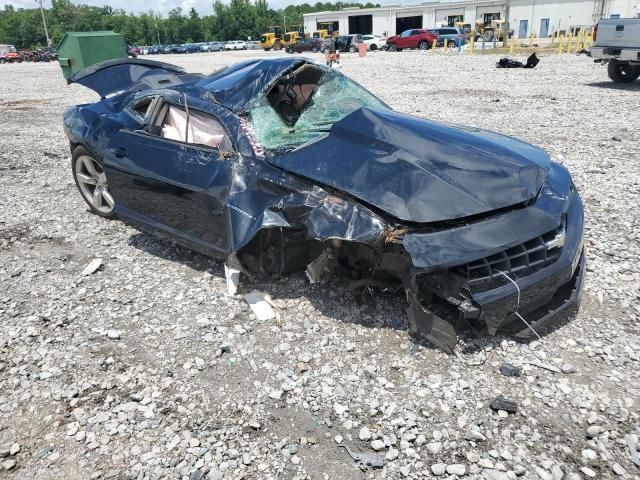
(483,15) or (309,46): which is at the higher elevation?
(483,15)

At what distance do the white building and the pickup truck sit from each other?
35460mm

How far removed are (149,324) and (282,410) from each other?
1.30 m

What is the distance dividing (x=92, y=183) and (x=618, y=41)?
40.8 ft

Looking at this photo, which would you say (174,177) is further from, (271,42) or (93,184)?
(271,42)

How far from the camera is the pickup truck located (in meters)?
11.9

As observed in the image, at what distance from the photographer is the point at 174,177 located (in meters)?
3.95

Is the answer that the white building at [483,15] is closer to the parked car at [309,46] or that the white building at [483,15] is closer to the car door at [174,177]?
the parked car at [309,46]

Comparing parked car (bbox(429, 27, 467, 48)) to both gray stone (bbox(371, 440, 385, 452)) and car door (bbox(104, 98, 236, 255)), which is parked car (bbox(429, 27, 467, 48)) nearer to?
car door (bbox(104, 98, 236, 255))

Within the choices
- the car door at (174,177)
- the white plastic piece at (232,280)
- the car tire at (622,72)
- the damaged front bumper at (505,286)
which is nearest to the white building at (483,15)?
the car tire at (622,72)

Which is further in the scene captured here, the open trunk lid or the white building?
the white building

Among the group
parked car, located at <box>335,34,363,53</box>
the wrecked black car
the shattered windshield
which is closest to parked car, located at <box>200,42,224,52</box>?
parked car, located at <box>335,34,363,53</box>

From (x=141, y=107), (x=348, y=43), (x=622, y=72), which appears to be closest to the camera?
(x=141, y=107)

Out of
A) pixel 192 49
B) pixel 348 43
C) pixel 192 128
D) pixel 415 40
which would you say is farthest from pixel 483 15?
pixel 192 128

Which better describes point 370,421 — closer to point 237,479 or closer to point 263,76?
point 237,479
